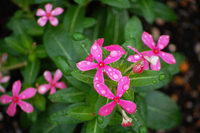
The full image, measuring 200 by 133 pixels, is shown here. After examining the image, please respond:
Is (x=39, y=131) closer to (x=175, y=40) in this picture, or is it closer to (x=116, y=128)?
(x=116, y=128)

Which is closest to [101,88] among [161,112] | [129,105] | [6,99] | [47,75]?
[129,105]

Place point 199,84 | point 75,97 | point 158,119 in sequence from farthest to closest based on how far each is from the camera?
1. point 199,84
2. point 158,119
3. point 75,97

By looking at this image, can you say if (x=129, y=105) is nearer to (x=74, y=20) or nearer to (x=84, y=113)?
(x=84, y=113)

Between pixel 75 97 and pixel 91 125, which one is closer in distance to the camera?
pixel 91 125

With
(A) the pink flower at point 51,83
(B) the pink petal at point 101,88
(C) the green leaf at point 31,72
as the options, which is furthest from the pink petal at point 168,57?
(C) the green leaf at point 31,72

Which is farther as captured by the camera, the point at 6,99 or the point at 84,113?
the point at 6,99

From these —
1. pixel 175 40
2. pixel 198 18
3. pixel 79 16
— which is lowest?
pixel 175 40

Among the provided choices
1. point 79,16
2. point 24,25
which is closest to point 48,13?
point 79,16
